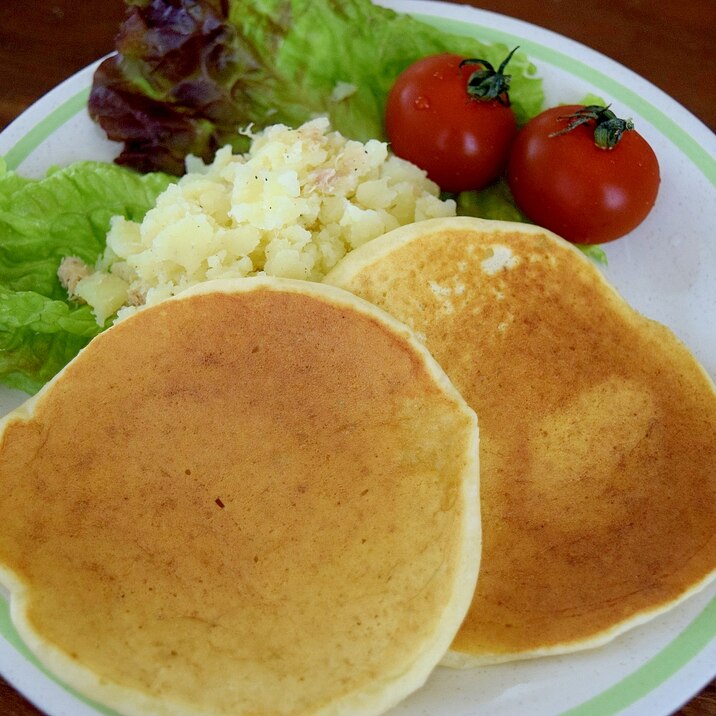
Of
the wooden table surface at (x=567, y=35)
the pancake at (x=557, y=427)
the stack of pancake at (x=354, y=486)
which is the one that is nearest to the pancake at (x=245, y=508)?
the stack of pancake at (x=354, y=486)

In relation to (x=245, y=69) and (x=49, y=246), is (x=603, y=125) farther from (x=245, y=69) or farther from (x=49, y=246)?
(x=49, y=246)

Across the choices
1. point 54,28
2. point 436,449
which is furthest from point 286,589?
point 54,28

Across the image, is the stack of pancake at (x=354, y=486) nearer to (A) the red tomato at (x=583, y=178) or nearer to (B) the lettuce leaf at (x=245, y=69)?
(A) the red tomato at (x=583, y=178)

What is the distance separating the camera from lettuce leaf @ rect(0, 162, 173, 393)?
8.23ft

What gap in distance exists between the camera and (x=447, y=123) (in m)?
2.71

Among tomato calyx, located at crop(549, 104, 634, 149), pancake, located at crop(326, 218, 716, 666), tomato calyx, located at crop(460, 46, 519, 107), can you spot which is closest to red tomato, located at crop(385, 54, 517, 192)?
tomato calyx, located at crop(460, 46, 519, 107)

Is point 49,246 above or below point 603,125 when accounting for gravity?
above

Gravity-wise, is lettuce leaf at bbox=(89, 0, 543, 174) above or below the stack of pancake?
above

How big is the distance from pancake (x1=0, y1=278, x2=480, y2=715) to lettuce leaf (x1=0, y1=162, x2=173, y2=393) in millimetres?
406

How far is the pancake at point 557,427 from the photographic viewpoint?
198cm

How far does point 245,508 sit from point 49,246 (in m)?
1.35

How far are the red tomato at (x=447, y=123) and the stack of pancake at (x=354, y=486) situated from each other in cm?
55

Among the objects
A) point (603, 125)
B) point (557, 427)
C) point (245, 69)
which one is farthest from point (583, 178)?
point (245, 69)

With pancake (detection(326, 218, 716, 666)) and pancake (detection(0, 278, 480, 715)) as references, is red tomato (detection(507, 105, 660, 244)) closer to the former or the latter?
pancake (detection(326, 218, 716, 666))
